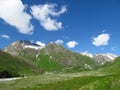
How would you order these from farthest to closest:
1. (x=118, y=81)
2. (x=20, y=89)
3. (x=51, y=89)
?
(x=20, y=89), (x=51, y=89), (x=118, y=81)

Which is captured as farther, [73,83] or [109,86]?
[73,83]

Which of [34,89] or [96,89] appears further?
[34,89]

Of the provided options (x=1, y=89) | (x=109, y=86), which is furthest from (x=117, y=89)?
(x=1, y=89)

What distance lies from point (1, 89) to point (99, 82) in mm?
38646

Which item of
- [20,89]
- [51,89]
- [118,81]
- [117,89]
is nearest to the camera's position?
[117,89]

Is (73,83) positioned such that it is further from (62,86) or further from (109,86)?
(109,86)

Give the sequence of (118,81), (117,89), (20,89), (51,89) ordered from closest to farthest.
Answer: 1. (117,89)
2. (118,81)
3. (51,89)
4. (20,89)

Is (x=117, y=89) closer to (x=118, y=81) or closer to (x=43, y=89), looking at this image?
(x=118, y=81)

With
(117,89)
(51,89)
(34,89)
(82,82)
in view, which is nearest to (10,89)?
(34,89)

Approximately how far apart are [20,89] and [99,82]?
29.5 m

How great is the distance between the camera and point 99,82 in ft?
228

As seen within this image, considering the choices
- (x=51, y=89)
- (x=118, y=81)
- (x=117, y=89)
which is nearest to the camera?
(x=117, y=89)

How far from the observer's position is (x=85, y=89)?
2628 inches

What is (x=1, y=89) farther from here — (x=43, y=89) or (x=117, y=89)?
(x=117, y=89)
